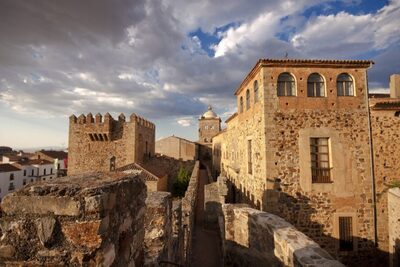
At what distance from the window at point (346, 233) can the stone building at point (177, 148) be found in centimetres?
3059

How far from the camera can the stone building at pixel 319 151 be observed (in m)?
10.1

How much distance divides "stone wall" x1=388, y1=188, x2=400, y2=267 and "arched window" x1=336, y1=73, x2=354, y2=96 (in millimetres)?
4551

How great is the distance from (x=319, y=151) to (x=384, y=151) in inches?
118

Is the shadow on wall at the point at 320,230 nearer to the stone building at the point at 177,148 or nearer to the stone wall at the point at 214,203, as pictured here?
the stone wall at the point at 214,203

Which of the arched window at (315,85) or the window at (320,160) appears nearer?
the window at (320,160)

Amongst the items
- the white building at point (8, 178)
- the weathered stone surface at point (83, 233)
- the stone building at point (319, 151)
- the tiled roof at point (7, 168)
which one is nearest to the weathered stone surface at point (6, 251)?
the weathered stone surface at point (83, 233)

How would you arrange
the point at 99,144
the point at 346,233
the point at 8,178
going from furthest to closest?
the point at 8,178, the point at 99,144, the point at 346,233

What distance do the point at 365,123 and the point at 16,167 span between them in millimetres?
47905

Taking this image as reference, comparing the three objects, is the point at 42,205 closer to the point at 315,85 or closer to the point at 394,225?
the point at 315,85

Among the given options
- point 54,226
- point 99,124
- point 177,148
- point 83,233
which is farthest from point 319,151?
point 177,148


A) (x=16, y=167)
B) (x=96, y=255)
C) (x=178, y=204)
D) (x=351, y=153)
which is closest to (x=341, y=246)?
(x=351, y=153)

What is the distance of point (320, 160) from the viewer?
10.4 m

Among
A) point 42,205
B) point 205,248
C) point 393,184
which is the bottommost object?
point 205,248

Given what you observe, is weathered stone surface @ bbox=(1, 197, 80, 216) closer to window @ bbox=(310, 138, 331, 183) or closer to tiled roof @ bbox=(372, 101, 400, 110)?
window @ bbox=(310, 138, 331, 183)
